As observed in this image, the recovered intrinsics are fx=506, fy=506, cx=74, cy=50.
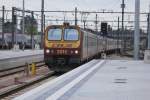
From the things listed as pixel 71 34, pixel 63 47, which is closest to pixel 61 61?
pixel 63 47

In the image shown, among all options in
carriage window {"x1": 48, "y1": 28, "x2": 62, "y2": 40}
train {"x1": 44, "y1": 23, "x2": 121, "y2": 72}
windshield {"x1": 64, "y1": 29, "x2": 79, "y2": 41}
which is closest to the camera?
train {"x1": 44, "y1": 23, "x2": 121, "y2": 72}

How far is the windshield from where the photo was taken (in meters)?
29.8

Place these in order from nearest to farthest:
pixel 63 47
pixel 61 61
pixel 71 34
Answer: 1. pixel 61 61
2. pixel 63 47
3. pixel 71 34

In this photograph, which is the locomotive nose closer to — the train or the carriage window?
the train

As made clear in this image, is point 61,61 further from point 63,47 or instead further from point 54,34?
point 54,34

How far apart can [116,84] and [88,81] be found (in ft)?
4.50

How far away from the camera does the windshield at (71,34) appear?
97.9ft

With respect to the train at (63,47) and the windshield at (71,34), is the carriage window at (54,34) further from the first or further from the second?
the windshield at (71,34)

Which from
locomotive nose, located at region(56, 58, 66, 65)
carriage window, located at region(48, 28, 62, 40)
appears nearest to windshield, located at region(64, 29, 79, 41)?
carriage window, located at region(48, 28, 62, 40)

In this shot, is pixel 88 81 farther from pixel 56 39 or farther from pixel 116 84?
pixel 56 39

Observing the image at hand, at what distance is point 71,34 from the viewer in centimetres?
3003

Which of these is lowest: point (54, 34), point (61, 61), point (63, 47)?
point (61, 61)

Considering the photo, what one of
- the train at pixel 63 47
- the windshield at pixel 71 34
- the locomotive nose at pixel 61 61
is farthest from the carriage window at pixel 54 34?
the locomotive nose at pixel 61 61

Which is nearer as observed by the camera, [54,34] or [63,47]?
[63,47]
